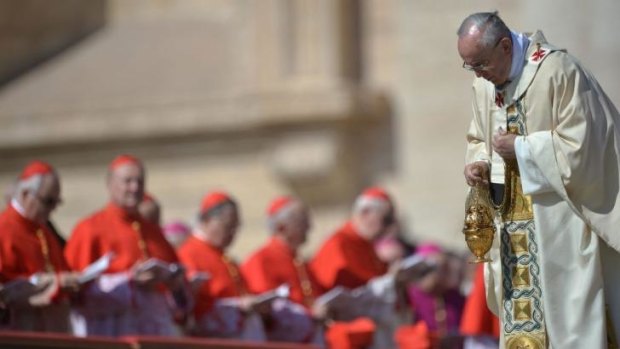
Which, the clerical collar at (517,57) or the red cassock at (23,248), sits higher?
the clerical collar at (517,57)

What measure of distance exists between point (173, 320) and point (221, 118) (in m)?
6.53

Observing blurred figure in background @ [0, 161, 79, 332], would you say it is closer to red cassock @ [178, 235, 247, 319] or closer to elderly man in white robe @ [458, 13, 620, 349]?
red cassock @ [178, 235, 247, 319]

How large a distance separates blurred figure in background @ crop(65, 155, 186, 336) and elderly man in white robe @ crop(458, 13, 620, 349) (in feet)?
9.45

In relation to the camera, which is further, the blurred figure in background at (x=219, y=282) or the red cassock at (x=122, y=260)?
the blurred figure in background at (x=219, y=282)

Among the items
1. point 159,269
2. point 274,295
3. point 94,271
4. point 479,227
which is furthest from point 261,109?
point 479,227

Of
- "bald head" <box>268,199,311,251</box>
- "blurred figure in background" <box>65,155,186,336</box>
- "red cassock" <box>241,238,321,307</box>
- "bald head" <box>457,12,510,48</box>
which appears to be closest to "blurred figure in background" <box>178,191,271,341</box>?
"red cassock" <box>241,238,321,307</box>

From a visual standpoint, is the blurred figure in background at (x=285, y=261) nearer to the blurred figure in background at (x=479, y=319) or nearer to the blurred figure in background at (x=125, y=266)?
the blurred figure in background at (x=125, y=266)

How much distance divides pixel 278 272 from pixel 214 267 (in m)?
0.60

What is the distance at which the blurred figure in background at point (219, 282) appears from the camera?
12.2 m

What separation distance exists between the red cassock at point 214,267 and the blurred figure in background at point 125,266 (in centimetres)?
46

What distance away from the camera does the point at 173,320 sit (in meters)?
11.9

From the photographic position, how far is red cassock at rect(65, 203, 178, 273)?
11852 mm

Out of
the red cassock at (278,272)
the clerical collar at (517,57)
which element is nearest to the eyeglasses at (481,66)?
the clerical collar at (517,57)

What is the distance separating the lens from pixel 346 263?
1345cm
